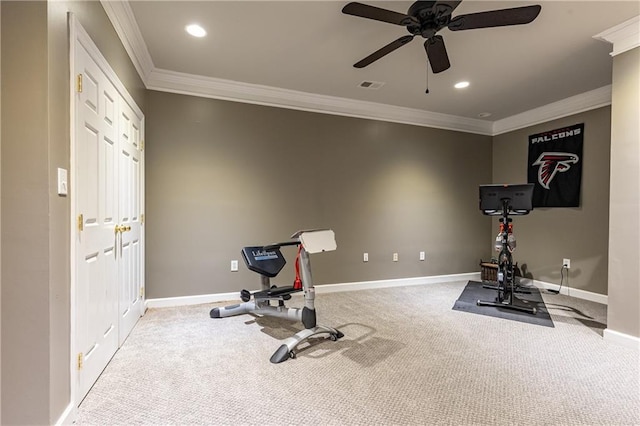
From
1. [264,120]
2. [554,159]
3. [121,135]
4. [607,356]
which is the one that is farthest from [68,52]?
[554,159]

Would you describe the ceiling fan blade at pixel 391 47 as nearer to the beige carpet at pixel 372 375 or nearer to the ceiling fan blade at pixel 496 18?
the ceiling fan blade at pixel 496 18

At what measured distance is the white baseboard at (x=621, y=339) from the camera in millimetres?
2414

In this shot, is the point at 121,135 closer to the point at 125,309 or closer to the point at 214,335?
the point at 125,309

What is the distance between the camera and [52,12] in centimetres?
136

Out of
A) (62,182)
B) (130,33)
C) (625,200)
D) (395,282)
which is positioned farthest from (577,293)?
(130,33)

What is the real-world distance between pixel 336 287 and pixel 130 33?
343cm

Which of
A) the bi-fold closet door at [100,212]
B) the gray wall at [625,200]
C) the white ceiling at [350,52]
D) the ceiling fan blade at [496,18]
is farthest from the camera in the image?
the gray wall at [625,200]

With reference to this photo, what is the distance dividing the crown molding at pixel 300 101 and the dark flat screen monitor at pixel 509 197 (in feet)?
5.19

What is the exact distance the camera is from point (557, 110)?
4215 mm

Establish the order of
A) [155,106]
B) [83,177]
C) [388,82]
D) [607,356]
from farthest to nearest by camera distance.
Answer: [388,82] → [155,106] → [607,356] → [83,177]

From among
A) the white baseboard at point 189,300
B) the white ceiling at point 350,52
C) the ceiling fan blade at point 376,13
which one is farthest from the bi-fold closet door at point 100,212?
the ceiling fan blade at point 376,13

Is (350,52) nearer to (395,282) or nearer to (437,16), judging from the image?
(437,16)

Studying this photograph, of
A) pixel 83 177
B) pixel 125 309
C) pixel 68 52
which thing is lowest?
pixel 125 309

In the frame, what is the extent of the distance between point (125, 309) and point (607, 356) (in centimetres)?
371
